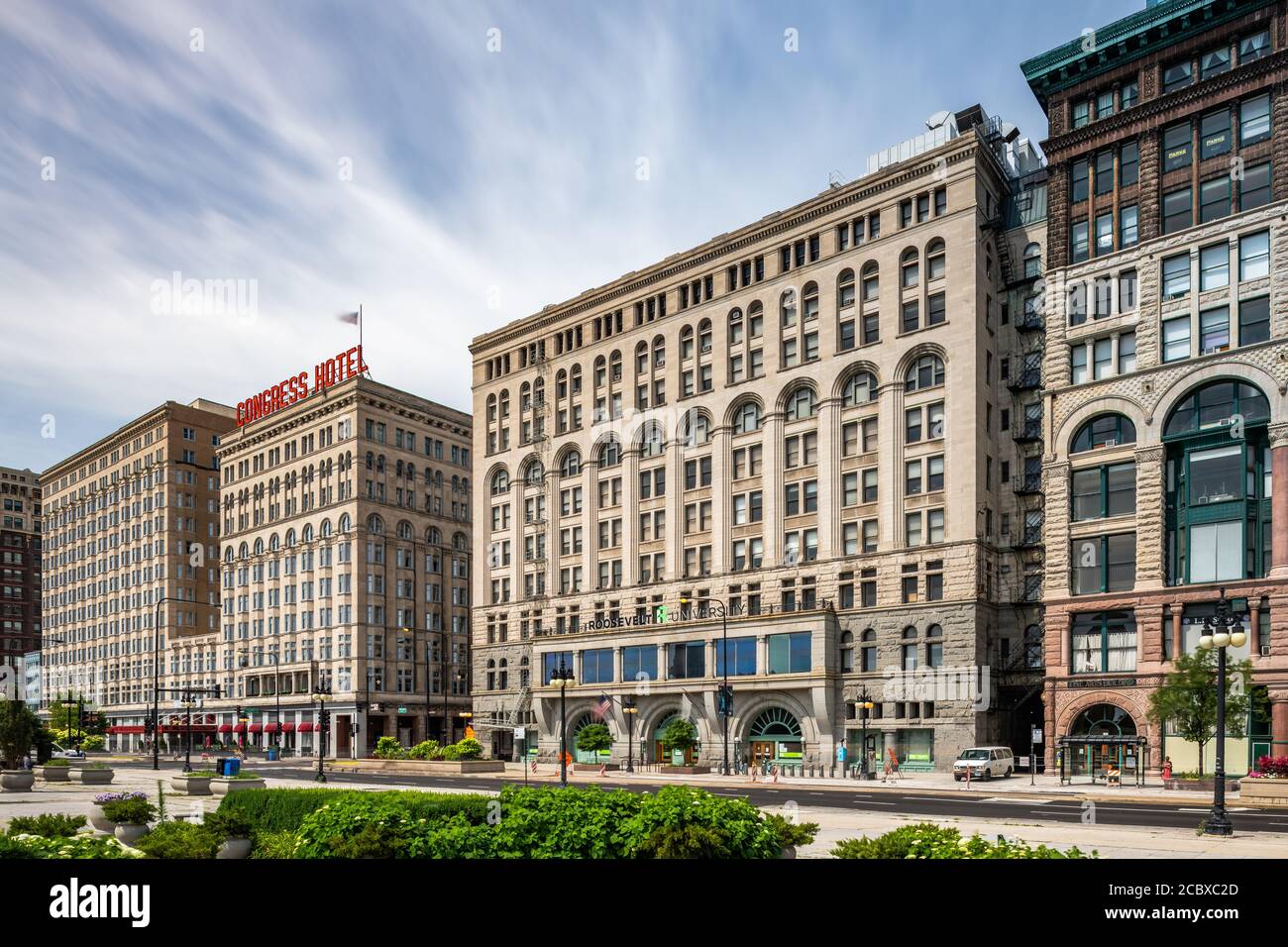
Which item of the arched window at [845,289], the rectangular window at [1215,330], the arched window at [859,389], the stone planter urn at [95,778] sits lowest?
the stone planter urn at [95,778]

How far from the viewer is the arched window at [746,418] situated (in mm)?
76688

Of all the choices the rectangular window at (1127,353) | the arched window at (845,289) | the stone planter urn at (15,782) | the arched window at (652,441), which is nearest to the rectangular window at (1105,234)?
the rectangular window at (1127,353)

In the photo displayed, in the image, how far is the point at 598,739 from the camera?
72125mm

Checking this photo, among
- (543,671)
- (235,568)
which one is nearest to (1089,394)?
(543,671)

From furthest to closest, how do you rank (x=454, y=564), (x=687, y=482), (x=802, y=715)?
1. (x=454, y=564)
2. (x=687, y=482)
3. (x=802, y=715)

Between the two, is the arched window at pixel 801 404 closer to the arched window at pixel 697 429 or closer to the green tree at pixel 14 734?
the arched window at pixel 697 429

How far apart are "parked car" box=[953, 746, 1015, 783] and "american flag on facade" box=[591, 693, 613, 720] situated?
1145 inches

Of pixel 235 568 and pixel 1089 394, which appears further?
pixel 235 568

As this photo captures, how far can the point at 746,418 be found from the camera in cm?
7738

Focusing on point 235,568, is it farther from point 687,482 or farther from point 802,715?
point 802,715

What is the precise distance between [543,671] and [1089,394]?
148ft

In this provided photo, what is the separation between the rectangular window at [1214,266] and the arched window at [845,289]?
828 inches

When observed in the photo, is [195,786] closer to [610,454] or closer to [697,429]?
[697,429]
